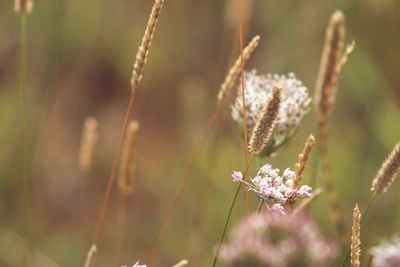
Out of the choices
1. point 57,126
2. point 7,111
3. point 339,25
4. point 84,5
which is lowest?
point 339,25

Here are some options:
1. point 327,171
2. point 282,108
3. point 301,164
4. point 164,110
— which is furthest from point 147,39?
point 164,110

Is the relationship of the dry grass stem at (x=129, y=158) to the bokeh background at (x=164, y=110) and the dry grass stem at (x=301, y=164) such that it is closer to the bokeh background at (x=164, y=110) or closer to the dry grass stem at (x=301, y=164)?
the dry grass stem at (x=301, y=164)

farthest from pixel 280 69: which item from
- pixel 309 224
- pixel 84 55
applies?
pixel 309 224

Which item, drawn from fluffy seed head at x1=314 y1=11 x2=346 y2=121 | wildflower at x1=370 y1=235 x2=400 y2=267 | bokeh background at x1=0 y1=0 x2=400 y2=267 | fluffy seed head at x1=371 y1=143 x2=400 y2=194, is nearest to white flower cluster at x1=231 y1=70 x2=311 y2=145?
fluffy seed head at x1=314 y1=11 x2=346 y2=121

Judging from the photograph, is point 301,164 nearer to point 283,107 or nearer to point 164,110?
point 283,107

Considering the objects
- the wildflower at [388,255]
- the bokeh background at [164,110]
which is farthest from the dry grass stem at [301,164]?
the bokeh background at [164,110]

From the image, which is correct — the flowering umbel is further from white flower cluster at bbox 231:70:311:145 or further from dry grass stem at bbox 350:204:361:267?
dry grass stem at bbox 350:204:361:267

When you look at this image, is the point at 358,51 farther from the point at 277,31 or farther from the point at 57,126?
the point at 57,126
